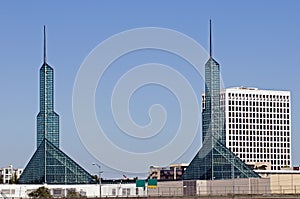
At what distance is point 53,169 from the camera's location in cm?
16825

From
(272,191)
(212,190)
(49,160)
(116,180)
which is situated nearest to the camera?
(272,191)

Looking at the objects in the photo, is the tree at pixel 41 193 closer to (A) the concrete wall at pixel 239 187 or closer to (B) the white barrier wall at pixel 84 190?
(B) the white barrier wall at pixel 84 190

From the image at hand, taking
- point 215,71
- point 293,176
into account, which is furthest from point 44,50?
point 293,176

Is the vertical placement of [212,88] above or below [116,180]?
above

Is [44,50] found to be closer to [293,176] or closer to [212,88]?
[212,88]

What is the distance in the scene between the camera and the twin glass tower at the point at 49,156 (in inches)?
6545

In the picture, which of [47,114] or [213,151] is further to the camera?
[213,151]

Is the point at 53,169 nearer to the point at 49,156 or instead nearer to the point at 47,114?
the point at 49,156

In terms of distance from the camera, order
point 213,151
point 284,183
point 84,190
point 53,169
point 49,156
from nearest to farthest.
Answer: point 284,183 → point 84,190 → point 53,169 → point 49,156 → point 213,151

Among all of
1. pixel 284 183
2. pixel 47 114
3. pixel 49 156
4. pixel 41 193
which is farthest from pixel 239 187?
pixel 47 114

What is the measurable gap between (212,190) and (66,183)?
95.5ft

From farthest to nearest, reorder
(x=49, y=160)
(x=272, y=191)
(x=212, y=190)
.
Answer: (x=49, y=160) → (x=212, y=190) → (x=272, y=191)

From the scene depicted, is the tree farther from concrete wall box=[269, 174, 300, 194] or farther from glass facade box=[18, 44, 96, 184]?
concrete wall box=[269, 174, 300, 194]

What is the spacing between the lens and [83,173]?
167m
